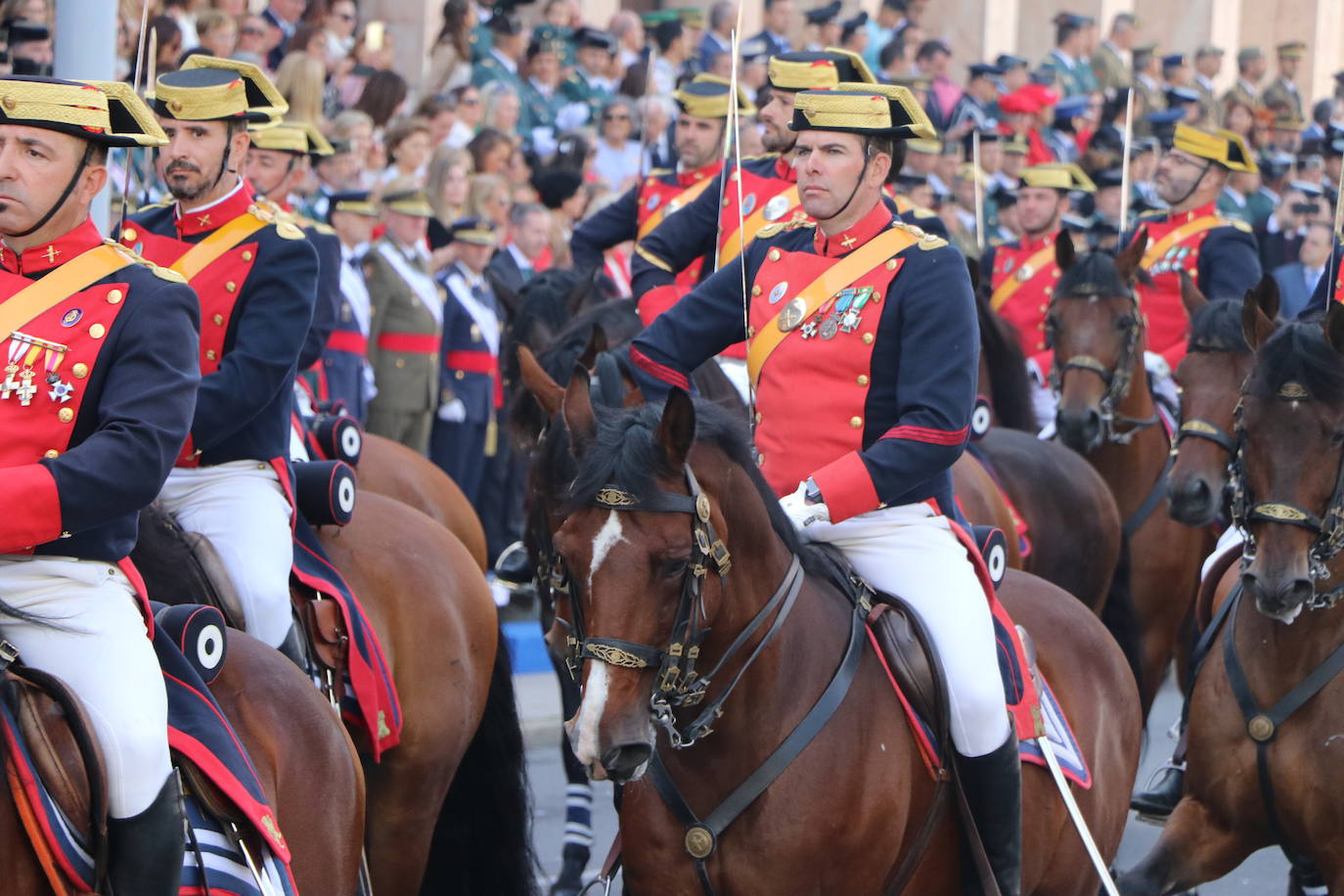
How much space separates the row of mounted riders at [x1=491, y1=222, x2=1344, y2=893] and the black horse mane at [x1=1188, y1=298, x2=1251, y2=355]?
11 millimetres

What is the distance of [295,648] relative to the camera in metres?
5.83

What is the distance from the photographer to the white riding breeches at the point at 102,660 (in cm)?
391

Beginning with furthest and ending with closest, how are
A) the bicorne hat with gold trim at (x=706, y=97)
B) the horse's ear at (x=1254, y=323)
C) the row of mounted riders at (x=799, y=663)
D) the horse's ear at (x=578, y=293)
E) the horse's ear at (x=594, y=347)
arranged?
the bicorne hat with gold trim at (x=706, y=97)
the horse's ear at (x=578, y=293)
the horse's ear at (x=594, y=347)
the horse's ear at (x=1254, y=323)
the row of mounted riders at (x=799, y=663)

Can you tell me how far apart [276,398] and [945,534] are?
218 centimetres

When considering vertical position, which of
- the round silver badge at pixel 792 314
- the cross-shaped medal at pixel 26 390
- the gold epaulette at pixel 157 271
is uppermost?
the gold epaulette at pixel 157 271

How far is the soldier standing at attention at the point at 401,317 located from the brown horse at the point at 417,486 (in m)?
3.60

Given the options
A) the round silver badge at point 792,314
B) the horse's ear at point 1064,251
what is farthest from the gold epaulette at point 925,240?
the horse's ear at point 1064,251

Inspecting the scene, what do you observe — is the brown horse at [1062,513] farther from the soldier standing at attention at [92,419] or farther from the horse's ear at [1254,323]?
the soldier standing at attention at [92,419]

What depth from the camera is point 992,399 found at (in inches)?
410

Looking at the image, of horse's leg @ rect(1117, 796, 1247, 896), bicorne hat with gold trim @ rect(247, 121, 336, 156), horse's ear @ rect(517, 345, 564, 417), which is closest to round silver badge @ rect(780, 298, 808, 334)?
horse's ear @ rect(517, 345, 564, 417)

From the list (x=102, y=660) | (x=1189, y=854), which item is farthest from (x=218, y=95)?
(x=1189, y=854)

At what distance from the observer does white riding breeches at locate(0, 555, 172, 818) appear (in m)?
3.91

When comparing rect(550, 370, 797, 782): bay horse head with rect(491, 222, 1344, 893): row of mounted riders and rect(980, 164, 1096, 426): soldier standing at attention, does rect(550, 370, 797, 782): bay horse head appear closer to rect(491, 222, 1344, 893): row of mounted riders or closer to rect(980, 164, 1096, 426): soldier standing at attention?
rect(491, 222, 1344, 893): row of mounted riders

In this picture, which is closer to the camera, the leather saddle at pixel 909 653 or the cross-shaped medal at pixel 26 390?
the cross-shaped medal at pixel 26 390
